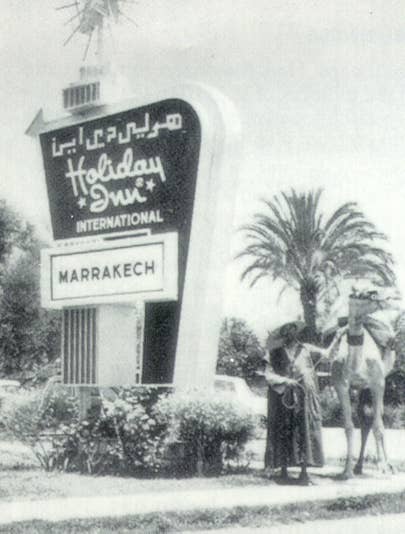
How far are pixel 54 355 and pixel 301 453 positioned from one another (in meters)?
29.1

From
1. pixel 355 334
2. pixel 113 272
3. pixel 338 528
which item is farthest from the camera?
pixel 113 272

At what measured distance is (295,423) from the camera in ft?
37.3

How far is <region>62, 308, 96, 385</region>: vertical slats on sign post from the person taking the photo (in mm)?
13906

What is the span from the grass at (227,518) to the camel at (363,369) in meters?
1.64

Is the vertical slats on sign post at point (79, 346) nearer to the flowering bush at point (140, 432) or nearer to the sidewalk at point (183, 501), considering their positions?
the flowering bush at point (140, 432)

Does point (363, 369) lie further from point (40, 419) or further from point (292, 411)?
point (40, 419)

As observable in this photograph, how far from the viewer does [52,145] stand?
587 inches

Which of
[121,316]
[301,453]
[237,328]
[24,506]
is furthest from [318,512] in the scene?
[237,328]

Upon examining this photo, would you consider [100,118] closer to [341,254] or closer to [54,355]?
[341,254]

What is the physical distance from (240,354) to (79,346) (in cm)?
2232

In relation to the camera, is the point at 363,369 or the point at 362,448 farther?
the point at 362,448

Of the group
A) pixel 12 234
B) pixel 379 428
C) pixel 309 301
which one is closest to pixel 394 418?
pixel 309 301

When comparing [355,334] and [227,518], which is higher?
[355,334]

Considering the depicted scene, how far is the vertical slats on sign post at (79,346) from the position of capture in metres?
13.9
